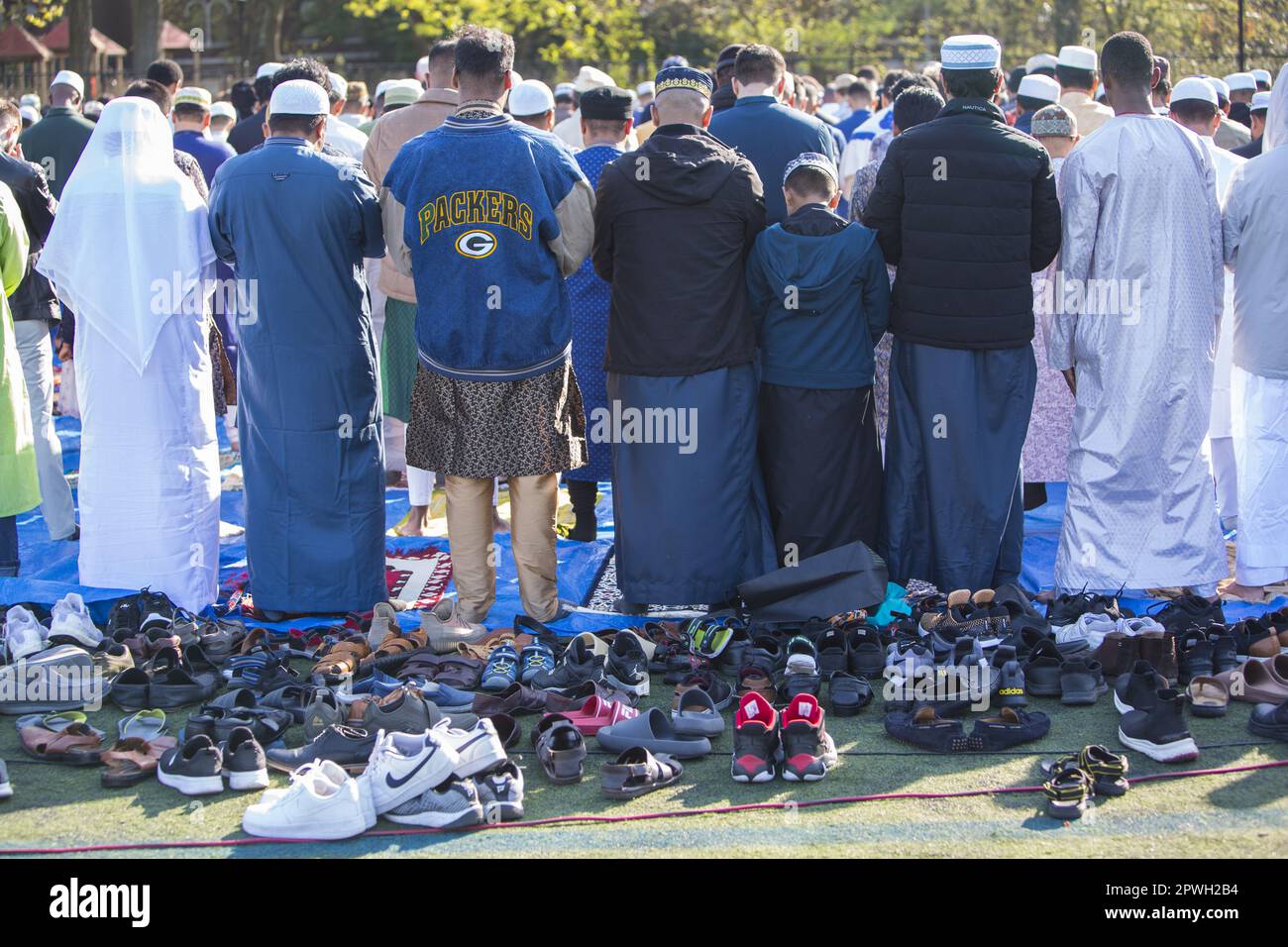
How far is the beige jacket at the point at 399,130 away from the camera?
6.85 metres

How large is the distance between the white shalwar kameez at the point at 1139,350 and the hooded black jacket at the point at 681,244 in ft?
4.24

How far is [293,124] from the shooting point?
5.69m

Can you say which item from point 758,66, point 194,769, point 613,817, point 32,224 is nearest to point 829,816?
point 613,817

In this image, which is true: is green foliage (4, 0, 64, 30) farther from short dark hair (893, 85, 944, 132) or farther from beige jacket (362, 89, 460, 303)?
short dark hair (893, 85, 944, 132)

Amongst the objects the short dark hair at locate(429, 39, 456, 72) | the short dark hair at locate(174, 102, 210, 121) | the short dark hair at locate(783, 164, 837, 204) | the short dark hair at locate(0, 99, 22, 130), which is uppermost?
the short dark hair at locate(174, 102, 210, 121)

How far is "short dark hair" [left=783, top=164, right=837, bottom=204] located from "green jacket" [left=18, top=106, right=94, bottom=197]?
5.07 metres

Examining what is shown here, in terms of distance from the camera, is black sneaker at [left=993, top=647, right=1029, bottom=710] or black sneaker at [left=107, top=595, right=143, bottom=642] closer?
black sneaker at [left=993, top=647, right=1029, bottom=710]

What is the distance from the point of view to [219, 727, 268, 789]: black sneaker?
4.22 metres

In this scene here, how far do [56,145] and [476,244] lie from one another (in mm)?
4712

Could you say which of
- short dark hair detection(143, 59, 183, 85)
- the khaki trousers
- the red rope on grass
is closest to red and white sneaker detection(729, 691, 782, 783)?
the red rope on grass

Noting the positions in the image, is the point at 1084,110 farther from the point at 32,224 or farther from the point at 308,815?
the point at 308,815

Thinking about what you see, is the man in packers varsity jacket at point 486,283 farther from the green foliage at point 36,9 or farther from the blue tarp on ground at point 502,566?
the green foliage at point 36,9

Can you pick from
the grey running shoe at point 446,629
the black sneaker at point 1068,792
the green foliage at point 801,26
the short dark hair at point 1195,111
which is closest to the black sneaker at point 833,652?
the black sneaker at point 1068,792

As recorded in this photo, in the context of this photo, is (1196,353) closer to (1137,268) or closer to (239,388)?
(1137,268)
